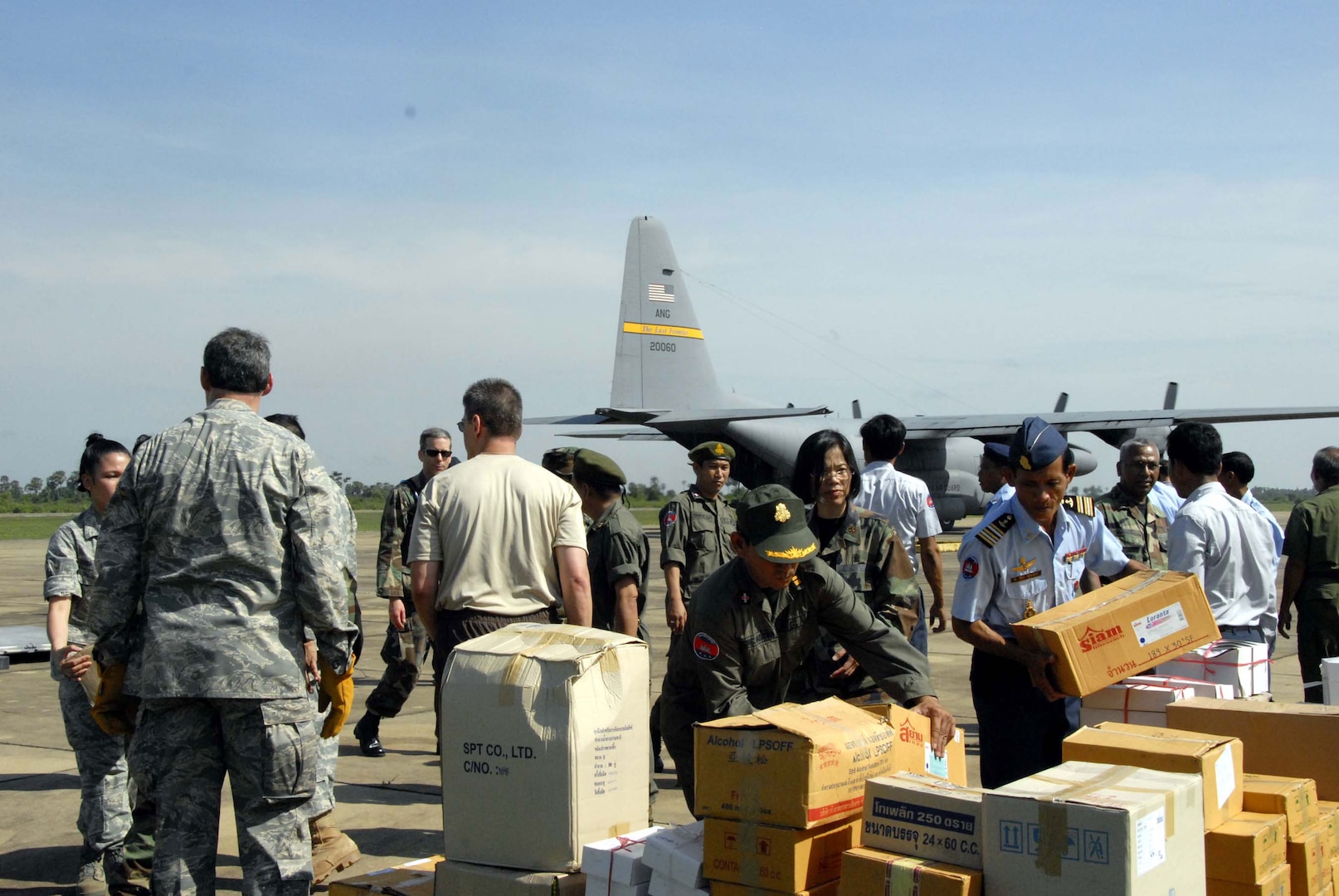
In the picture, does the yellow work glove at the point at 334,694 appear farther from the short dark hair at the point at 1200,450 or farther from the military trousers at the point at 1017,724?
the short dark hair at the point at 1200,450

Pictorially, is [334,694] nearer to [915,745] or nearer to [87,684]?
[87,684]

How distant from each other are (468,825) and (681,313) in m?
24.0

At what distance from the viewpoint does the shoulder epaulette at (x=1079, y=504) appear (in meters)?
4.38

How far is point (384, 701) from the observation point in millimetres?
6555

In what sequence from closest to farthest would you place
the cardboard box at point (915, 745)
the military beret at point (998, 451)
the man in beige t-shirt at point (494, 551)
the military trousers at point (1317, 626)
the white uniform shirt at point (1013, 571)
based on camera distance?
the cardboard box at point (915, 745) < the white uniform shirt at point (1013, 571) < the man in beige t-shirt at point (494, 551) < the military beret at point (998, 451) < the military trousers at point (1317, 626)

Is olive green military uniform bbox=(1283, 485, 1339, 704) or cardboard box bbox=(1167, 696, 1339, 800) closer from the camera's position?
cardboard box bbox=(1167, 696, 1339, 800)

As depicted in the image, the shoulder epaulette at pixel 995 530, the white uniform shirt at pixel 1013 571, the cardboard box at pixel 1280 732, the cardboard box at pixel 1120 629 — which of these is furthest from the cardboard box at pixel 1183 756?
the shoulder epaulette at pixel 995 530

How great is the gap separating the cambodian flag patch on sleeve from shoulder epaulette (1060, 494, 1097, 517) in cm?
165

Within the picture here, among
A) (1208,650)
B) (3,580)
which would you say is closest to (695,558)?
(1208,650)

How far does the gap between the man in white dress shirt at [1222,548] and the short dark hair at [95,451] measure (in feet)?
15.6

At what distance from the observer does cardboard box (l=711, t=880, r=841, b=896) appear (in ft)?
9.57

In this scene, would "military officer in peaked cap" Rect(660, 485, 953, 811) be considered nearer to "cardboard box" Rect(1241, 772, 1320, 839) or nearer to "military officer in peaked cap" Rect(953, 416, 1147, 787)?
"military officer in peaked cap" Rect(953, 416, 1147, 787)

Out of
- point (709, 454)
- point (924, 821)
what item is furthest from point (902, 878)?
point (709, 454)

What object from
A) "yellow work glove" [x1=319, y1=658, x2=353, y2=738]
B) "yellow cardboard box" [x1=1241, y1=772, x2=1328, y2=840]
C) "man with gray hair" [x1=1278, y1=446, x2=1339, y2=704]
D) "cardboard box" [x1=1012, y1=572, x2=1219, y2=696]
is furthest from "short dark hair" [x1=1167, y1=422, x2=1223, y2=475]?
"yellow work glove" [x1=319, y1=658, x2=353, y2=738]
